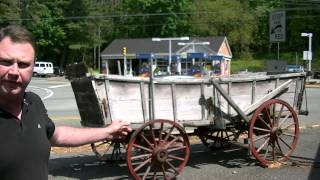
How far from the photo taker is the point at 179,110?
9.17 m

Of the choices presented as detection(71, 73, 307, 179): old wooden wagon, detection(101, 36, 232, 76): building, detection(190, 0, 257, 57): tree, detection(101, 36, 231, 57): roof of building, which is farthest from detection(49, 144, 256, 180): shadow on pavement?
detection(190, 0, 257, 57): tree

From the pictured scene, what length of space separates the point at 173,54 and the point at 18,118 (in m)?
69.6

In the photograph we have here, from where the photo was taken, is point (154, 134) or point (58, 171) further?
point (58, 171)

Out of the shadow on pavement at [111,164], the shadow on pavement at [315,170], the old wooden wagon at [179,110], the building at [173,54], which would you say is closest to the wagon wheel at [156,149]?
the old wooden wagon at [179,110]

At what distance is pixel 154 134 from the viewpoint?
8711mm

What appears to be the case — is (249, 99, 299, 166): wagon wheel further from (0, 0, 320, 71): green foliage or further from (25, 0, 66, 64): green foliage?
(25, 0, 66, 64): green foliage

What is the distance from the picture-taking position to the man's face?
2.71m

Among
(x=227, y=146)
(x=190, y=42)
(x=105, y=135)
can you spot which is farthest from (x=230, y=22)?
(x=105, y=135)

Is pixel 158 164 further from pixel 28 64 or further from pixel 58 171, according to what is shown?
pixel 28 64

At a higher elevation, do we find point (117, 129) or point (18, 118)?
point (18, 118)

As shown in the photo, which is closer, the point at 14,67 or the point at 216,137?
the point at 14,67

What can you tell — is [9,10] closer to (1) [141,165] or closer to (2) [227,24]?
(2) [227,24]

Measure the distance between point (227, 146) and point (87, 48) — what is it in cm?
7562

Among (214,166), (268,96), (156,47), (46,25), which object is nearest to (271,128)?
(268,96)
